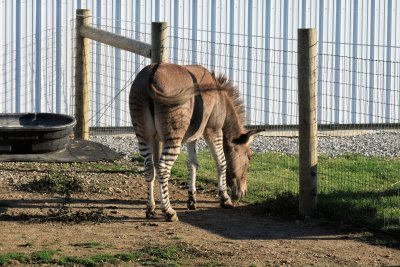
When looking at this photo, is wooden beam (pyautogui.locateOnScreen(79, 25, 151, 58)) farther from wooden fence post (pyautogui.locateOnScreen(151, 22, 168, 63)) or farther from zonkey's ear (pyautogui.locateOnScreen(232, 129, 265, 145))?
zonkey's ear (pyautogui.locateOnScreen(232, 129, 265, 145))

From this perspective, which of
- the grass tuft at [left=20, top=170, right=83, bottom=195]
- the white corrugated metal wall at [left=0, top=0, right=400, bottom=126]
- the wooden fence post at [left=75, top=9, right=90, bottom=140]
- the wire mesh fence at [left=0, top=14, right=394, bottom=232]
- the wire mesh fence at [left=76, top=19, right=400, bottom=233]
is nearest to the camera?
the grass tuft at [left=20, top=170, right=83, bottom=195]

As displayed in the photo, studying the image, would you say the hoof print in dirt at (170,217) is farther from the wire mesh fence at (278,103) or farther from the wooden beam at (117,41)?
the wooden beam at (117,41)

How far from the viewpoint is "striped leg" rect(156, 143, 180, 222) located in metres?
10.9

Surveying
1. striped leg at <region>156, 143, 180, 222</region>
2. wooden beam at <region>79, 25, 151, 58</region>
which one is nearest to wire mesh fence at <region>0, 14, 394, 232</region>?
wooden beam at <region>79, 25, 151, 58</region>

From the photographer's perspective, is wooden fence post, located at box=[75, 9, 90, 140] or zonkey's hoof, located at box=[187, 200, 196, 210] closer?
zonkey's hoof, located at box=[187, 200, 196, 210]

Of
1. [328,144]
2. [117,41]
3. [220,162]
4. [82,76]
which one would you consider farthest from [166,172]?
[328,144]

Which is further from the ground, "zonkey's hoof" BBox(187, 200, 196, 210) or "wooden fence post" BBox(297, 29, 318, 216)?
"wooden fence post" BBox(297, 29, 318, 216)

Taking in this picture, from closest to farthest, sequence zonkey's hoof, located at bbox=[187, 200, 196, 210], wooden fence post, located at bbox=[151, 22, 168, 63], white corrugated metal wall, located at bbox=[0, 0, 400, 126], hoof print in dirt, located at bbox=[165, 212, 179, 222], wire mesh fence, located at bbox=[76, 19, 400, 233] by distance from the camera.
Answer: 1. hoof print in dirt, located at bbox=[165, 212, 179, 222]
2. zonkey's hoof, located at bbox=[187, 200, 196, 210]
3. wooden fence post, located at bbox=[151, 22, 168, 63]
4. wire mesh fence, located at bbox=[76, 19, 400, 233]
5. white corrugated metal wall, located at bbox=[0, 0, 400, 126]

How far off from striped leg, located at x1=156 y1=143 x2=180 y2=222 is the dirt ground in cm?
13

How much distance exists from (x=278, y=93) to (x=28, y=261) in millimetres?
9923

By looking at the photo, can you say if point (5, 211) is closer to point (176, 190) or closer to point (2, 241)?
point (2, 241)

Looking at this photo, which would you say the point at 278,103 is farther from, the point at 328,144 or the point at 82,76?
the point at 82,76

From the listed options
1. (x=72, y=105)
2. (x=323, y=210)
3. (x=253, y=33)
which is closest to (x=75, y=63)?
(x=72, y=105)

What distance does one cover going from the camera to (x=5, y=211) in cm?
1120
